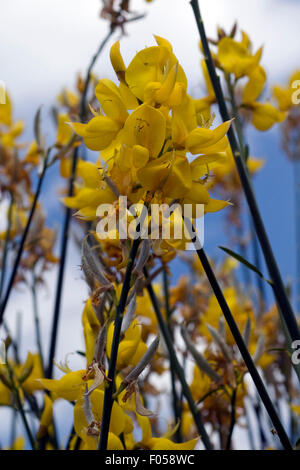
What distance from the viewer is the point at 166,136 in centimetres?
51

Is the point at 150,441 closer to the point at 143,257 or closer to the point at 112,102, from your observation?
the point at 143,257

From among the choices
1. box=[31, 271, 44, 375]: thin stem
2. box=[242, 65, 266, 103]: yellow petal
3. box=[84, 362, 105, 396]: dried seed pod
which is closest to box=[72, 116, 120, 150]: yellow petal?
box=[84, 362, 105, 396]: dried seed pod

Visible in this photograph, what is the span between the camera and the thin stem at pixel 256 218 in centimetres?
63

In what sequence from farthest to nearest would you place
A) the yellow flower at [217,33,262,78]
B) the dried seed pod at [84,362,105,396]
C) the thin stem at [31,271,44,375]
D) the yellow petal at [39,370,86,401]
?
the thin stem at [31,271,44,375] → the yellow flower at [217,33,262,78] → the yellow petal at [39,370,86,401] → the dried seed pod at [84,362,105,396]

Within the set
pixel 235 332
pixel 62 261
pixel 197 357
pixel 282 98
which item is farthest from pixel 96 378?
pixel 282 98

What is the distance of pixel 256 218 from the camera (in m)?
0.68

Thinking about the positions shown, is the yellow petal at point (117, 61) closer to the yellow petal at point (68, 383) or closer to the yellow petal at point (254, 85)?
the yellow petal at point (68, 383)

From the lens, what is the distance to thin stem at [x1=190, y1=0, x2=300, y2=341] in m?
0.63

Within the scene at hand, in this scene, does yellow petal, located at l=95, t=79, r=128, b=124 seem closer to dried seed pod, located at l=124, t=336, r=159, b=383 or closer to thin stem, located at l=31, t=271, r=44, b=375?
→ dried seed pod, located at l=124, t=336, r=159, b=383

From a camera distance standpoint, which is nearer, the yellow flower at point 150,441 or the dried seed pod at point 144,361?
the dried seed pod at point 144,361

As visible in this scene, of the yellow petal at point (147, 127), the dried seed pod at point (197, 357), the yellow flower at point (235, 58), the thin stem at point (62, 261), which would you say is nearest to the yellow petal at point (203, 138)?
the yellow petal at point (147, 127)

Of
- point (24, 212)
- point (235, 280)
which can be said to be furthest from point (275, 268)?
point (24, 212)

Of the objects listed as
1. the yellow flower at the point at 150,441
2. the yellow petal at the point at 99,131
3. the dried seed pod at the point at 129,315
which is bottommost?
the yellow flower at the point at 150,441
